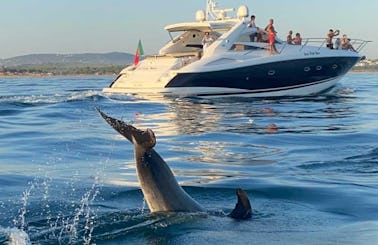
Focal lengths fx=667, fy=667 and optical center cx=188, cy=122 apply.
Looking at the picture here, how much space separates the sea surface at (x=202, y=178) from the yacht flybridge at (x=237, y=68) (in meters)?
6.60

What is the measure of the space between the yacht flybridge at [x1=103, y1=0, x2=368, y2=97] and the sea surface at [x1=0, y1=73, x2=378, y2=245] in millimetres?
6601

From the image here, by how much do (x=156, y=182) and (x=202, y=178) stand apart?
10.3 ft

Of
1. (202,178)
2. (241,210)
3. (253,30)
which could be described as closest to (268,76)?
(253,30)

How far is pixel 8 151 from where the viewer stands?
43.1 ft

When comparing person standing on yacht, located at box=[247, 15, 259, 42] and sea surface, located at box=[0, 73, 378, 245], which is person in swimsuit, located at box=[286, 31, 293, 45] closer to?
person standing on yacht, located at box=[247, 15, 259, 42]

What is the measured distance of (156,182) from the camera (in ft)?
23.5

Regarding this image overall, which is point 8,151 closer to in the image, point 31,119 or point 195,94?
point 31,119

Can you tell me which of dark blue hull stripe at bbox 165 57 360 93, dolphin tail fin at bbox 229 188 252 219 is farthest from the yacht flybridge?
dolphin tail fin at bbox 229 188 252 219

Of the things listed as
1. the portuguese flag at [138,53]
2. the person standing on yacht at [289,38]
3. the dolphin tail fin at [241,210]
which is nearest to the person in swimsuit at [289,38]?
the person standing on yacht at [289,38]

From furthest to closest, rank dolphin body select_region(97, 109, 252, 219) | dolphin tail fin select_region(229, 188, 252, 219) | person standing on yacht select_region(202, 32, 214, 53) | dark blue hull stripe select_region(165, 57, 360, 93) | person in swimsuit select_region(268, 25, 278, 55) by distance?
person standing on yacht select_region(202, 32, 214, 53), person in swimsuit select_region(268, 25, 278, 55), dark blue hull stripe select_region(165, 57, 360, 93), dolphin tail fin select_region(229, 188, 252, 219), dolphin body select_region(97, 109, 252, 219)

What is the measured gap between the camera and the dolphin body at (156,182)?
A: 22.8ft

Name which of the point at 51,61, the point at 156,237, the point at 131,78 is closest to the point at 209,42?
the point at 131,78

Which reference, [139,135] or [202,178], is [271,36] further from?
[139,135]

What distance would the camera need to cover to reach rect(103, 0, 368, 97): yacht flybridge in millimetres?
27422
